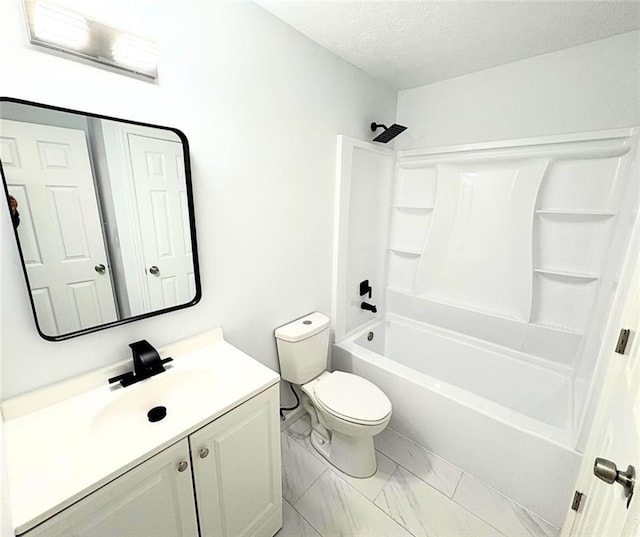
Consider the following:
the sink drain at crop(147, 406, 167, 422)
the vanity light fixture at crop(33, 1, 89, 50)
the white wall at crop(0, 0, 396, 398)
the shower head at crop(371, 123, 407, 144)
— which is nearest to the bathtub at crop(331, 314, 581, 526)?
the white wall at crop(0, 0, 396, 398)

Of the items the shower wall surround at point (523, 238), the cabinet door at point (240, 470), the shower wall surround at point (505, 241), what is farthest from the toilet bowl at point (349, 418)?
the shower wall surround at point (523, 238)

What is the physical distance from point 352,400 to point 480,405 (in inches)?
26.8

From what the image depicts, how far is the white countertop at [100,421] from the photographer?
0.73 metres

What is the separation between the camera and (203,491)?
1011 mm

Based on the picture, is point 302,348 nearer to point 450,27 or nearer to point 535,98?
point 450,27

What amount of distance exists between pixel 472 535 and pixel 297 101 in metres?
2.33

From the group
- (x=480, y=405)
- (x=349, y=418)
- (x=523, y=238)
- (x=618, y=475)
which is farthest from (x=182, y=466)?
(x=523, y=238)

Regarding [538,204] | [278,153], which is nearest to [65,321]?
[278,153]

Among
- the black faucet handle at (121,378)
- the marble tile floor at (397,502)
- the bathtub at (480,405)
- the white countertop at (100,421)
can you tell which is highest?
the black faucet handle at (121,378)

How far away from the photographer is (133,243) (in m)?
1.15

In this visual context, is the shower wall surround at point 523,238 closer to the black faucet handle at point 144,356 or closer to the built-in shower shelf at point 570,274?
the built-in shower shelf at point 570,274

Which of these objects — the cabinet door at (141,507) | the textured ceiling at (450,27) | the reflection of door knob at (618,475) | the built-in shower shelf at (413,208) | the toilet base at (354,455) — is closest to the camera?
the reflection of door knob at (618,475)

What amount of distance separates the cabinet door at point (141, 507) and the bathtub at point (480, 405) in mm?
1260

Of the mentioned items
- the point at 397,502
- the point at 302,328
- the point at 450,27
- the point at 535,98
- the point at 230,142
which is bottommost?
the point at 397,502
